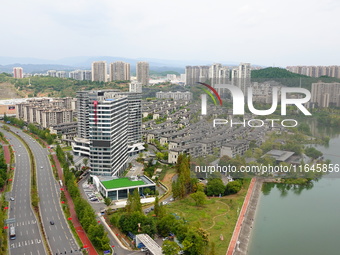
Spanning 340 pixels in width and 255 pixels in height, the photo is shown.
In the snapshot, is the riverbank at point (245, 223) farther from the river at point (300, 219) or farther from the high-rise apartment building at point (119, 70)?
the high-rise apartment building at point (119, 70)

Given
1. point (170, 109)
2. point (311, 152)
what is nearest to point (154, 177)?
point (311, 152)

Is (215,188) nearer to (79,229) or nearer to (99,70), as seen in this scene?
(79,229)

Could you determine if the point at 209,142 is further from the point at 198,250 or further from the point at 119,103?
the point at 198,250

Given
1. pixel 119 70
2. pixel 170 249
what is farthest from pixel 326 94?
pixel 119 70

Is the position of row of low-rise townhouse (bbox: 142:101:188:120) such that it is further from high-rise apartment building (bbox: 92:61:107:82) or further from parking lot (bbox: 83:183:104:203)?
high-rise apartment building (bbox: 92:61:107:82)

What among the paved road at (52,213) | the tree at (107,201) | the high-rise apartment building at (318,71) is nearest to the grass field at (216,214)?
the tree at (107,201)

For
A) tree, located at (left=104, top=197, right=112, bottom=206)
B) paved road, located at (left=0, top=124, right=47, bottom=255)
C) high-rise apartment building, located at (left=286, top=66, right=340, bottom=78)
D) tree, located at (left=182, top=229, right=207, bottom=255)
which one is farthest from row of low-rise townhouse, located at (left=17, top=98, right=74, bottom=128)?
high-rise apartment building, located at (left=286, top=66, right=340, bottom=78)
